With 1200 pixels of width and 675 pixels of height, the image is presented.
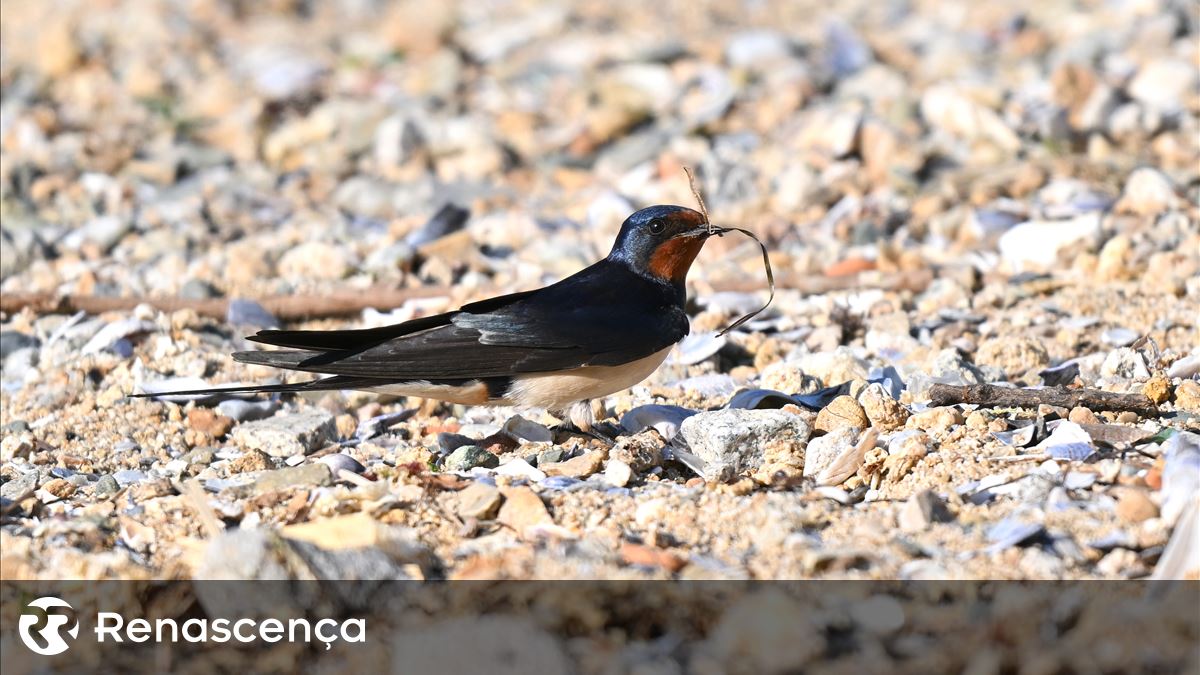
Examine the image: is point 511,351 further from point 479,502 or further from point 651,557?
A: point 651,557

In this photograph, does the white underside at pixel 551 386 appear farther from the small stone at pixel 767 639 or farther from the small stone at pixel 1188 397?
the small stone at pixel 767 639

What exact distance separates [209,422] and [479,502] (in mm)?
1760

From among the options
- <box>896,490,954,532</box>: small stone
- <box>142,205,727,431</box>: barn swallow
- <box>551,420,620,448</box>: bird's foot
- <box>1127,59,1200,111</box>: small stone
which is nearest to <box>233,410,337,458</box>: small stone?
<box>142,205,727,431</box>: barn swallow

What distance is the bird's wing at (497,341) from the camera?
440 cm

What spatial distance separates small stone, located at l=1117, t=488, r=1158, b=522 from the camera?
339cm

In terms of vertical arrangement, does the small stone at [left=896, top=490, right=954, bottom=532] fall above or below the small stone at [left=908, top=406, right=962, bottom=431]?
above

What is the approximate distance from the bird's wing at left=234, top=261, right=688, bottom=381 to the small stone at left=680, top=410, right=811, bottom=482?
395 mm

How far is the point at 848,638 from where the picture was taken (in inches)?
118

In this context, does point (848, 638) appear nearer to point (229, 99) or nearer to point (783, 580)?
point (783, 580)

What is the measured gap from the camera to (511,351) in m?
4.52

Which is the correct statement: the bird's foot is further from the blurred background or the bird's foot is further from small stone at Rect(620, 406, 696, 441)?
the blurred background

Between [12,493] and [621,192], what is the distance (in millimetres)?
4308

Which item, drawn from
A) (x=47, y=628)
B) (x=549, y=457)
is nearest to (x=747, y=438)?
(x=549, y=457)

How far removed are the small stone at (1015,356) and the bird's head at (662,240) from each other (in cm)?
115
